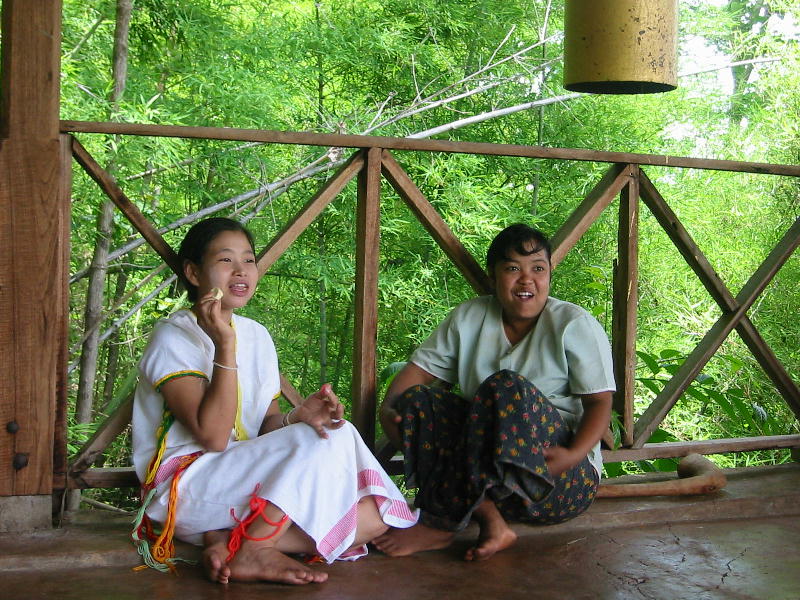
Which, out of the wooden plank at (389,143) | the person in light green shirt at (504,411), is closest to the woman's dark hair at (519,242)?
the person in light green shirt at (504,411)

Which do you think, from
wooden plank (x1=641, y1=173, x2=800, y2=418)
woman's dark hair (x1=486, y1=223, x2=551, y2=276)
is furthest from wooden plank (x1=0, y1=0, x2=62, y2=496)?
wooden plank (x1=641, y1=173, x2=800, y2=418)

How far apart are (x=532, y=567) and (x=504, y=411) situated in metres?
0.38

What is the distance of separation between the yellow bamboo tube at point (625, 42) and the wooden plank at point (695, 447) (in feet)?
3.55

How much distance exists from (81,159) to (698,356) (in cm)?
189

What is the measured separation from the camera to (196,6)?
4.46 meters

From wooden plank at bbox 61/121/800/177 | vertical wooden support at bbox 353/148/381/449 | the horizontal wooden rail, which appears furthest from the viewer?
vertical wooden support at bbox 353/148/381/449

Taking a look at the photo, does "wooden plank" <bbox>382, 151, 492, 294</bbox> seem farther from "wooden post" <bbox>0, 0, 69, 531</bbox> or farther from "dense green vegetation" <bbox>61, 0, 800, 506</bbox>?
"dense green vegetation" <bbox>61, 0, 800, 506</bbox>

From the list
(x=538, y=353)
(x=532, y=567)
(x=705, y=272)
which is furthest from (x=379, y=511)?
(x=705, y=272)

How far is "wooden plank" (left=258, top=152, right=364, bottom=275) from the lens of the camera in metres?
2.39

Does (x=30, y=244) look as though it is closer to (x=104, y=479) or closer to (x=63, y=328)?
(x=63, y=328)

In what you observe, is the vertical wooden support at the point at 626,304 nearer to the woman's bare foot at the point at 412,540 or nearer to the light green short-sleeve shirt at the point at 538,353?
the light green short-sleeve shirt at the point at 538,353

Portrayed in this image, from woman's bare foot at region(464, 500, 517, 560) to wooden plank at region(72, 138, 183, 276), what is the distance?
0.97m

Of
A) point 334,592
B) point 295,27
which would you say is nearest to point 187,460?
point 334,592

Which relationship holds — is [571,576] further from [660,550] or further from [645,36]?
[645,36]
